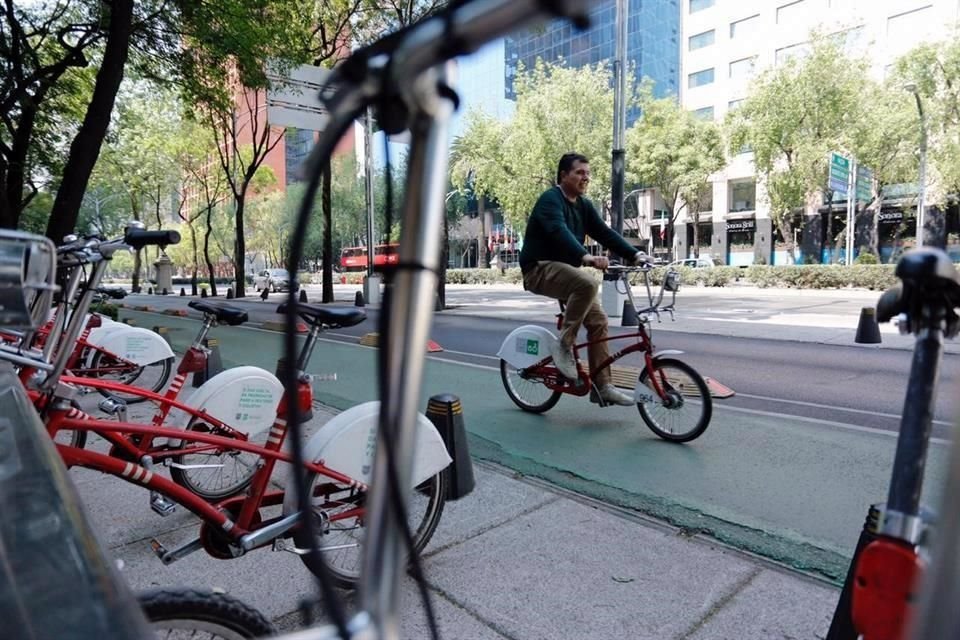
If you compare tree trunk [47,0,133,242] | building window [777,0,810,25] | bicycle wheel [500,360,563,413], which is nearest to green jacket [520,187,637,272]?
bicycle wheel [500,360,563,413]

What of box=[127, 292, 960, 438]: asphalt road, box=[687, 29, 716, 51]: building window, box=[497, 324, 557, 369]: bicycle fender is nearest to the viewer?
box=[497, 324, 557, 369]: bicycle fender

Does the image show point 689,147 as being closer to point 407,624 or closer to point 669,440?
point 669,440

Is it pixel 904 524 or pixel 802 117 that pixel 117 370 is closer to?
pixel 904 524

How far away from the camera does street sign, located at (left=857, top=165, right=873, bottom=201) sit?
90.2 ft

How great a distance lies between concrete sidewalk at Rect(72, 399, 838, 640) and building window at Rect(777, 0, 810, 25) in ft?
135

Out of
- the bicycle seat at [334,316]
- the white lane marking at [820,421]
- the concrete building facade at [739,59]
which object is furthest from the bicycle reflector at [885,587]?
the concrete building facade at [739,59]

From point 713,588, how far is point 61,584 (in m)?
2.36

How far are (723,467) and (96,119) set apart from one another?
8.84 metres

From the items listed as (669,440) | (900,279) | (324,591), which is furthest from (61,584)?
(669,440)

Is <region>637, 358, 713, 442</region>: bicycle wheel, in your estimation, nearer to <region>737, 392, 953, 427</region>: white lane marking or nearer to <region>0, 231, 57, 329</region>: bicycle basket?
<region>737, 392, 953, 427</region>: white lane marking

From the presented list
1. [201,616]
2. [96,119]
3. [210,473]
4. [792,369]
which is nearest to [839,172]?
[792,369]

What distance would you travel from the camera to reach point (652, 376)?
4.56m

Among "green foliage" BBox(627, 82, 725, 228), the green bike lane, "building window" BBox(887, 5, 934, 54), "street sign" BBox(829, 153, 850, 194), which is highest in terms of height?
"building window" BBox(887, 5, 934, 54)

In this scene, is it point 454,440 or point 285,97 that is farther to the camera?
point 285,97
